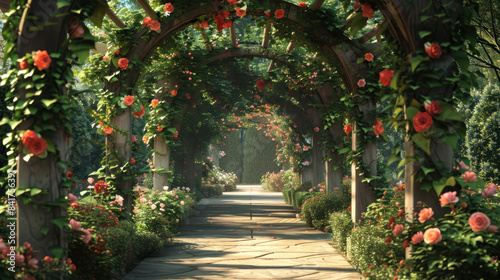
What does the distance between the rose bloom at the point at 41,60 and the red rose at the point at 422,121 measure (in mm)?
2963

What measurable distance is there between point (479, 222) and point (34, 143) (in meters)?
3.41

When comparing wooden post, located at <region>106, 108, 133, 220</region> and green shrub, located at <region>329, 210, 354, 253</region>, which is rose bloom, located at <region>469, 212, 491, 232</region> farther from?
wooden post, located at <region>106, 108, 133, 220</region>

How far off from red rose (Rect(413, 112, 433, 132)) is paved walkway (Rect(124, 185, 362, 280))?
2660 mm

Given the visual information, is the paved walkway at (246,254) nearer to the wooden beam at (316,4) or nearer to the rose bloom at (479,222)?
the rose bloom at (479,222)

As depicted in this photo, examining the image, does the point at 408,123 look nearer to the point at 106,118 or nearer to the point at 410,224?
the point at 410,224

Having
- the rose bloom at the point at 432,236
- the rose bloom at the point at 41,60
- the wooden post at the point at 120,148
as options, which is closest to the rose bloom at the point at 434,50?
the rose bloom at the point at 432,236

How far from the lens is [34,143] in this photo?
3.72 metres

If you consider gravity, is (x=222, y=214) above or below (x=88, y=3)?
below

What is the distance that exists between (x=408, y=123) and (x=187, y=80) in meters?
6.40

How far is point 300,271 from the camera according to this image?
661cm

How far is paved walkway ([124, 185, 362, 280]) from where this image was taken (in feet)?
21.3

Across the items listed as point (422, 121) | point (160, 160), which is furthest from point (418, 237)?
point (160, 160)

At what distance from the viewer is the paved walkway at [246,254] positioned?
649 cm

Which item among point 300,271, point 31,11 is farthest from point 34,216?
point 300,271
